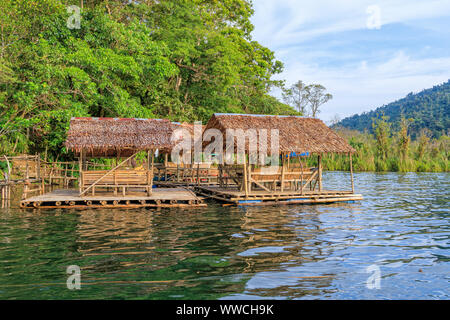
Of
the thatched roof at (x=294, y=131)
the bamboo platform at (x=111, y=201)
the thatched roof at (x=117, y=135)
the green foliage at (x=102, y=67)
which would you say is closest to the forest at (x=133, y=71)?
the green foliage at (x=102, y=67)

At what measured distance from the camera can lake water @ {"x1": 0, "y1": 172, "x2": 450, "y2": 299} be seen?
20.8 feet

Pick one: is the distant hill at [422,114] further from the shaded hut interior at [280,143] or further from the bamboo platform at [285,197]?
the bamboo platform at [285,197]

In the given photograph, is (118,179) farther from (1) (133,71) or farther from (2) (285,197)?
(1) (133,71)

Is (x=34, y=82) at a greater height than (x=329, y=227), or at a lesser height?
greater

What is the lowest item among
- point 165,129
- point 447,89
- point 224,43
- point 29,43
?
point 165,129

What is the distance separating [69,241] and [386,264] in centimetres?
683

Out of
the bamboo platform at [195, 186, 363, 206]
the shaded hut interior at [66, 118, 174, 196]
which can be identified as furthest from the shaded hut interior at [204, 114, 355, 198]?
the shaded hut interior at [66, 118, 174, 196]

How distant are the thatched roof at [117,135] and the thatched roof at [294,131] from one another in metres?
2.50

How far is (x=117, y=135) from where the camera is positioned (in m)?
15.8

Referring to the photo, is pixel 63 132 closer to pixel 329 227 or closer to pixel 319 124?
pixel 319 124

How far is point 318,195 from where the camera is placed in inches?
682

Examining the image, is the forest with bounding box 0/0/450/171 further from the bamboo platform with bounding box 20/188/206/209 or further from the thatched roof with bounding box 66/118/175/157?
the bamboo platform with bounding box 20/188/206/209

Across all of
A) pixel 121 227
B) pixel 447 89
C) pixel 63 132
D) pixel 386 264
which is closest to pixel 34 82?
pixel 63 132

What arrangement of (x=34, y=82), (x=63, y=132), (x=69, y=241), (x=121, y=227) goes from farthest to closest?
(x=63, y=132) → (x=34, y=82) → (x=121, y=227) → (x=69, y=241)
